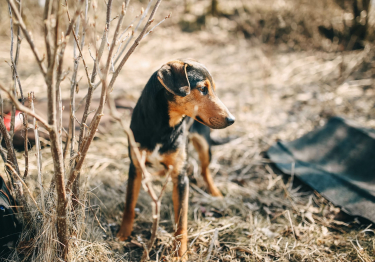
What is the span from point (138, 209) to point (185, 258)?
972mm

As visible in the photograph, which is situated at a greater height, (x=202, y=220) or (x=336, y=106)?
(x=336, y=106)

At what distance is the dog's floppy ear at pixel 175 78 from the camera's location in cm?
211

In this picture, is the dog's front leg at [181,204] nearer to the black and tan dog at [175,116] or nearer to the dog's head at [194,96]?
the black and tan dog at [175,116]

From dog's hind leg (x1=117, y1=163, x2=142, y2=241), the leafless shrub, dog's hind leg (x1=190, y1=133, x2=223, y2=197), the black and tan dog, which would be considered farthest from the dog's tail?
the leafless shrub

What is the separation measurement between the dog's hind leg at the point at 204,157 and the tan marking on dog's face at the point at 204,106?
1039 mm

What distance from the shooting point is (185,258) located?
2439 mm

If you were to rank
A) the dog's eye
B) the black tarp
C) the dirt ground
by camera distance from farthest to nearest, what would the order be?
the black tarp, the dirt ground, the dog's eye

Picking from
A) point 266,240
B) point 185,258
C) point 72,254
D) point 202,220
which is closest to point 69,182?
point 72,254

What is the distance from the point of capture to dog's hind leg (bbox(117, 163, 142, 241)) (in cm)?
262

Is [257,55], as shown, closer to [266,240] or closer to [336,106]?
[336,106]

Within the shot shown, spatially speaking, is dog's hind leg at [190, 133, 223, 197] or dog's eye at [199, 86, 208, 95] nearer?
dog's eye at [199, 86, 208, 95]

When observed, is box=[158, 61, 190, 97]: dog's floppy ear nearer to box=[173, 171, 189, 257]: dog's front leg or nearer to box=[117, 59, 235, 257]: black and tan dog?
box=[117, 59, 235, 257]: black and tan dog

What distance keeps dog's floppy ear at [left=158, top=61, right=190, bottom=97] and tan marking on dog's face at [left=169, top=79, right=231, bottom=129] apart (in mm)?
158

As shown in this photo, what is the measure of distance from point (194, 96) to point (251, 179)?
215cm
